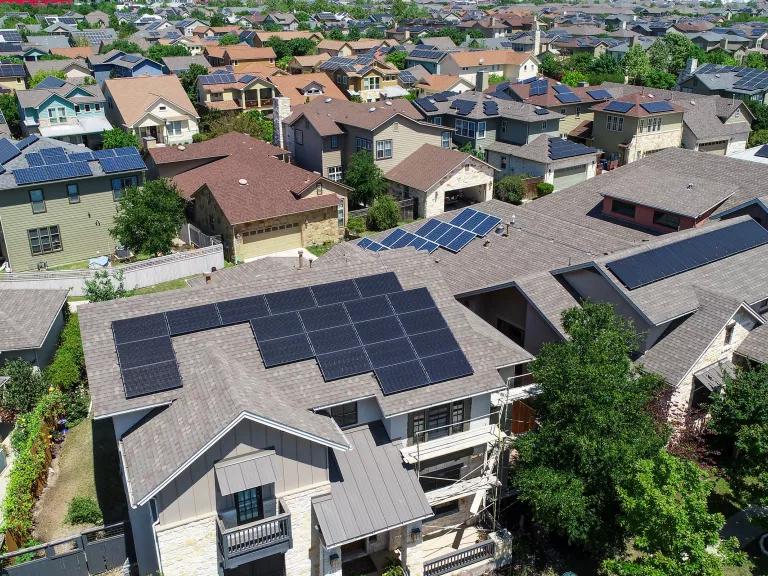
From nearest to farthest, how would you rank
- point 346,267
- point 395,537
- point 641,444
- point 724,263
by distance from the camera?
point 641,444, point 395,537, point 346,267, point 724,263

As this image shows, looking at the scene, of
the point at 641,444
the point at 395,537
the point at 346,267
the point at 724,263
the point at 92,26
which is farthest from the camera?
the point at 92,26

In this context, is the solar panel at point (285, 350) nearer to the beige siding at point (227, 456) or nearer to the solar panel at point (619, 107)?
the beige siding at point (227, 456)

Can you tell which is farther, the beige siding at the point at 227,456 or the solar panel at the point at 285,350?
the solar panel at the point at 285,350

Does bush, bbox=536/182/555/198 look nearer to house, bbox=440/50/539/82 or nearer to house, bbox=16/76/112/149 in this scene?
house, bbox=16/76/112/149

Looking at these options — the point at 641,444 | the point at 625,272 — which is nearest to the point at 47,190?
the point at 625,272

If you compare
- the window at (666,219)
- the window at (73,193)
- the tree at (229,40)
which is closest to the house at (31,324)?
the window at (73,193)

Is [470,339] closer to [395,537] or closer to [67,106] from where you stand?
[395,537]

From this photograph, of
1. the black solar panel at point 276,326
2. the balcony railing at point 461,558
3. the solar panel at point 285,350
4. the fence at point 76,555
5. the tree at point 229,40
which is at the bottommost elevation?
the balcony railing at point 461,558
